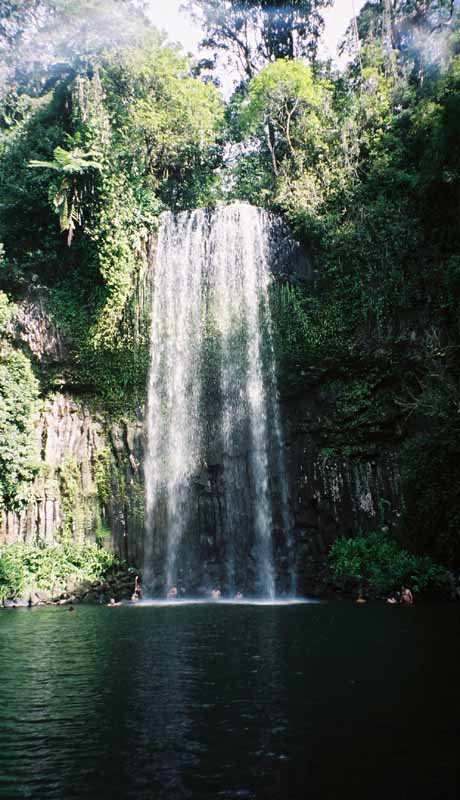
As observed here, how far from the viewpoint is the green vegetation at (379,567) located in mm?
12078

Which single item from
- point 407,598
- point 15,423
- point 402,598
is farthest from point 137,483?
point 407,598

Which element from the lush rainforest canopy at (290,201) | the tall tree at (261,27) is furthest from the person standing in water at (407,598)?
the tall tree at (261,27)

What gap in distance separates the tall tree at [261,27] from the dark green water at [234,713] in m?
26.7

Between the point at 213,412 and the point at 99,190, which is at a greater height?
the point at 99,190

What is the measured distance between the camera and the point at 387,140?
59.0 feet

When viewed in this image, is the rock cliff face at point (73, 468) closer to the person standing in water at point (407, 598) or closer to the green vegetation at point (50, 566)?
the green vegetation at point (50, 566)

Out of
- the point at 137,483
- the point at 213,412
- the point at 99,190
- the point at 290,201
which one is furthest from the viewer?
the point at 290,201

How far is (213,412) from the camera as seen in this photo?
1653 cm

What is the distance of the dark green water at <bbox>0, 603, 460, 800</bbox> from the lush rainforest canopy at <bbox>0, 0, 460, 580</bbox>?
6530 millimetres

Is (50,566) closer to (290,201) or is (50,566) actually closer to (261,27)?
(290,201)

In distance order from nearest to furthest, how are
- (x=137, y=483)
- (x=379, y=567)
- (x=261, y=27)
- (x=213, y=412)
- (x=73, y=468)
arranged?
(x=379, y=567)
(x=137, y=483)
(x=73, y=468)
(x=213, y=412)
(x=261, y=27)

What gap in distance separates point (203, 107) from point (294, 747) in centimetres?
2204

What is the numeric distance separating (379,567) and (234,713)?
9506mm

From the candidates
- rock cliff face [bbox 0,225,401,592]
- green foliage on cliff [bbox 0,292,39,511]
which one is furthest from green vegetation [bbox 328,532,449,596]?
green foliage on cliff [bbox 0,292,39,511]
